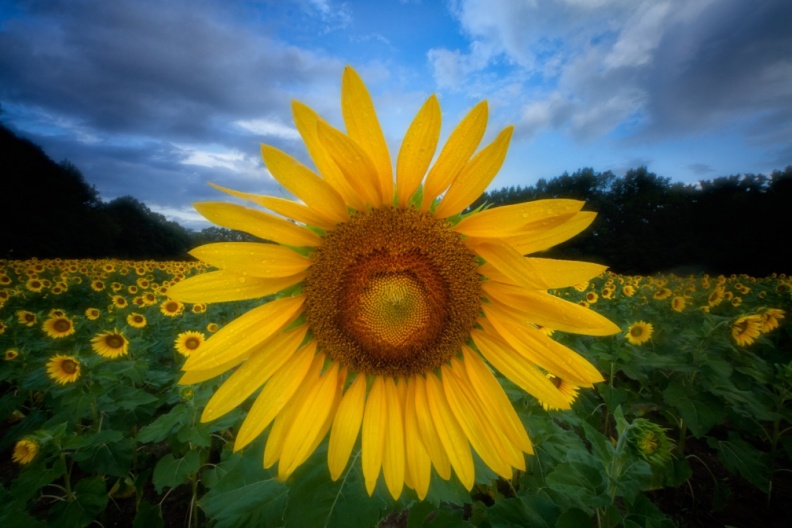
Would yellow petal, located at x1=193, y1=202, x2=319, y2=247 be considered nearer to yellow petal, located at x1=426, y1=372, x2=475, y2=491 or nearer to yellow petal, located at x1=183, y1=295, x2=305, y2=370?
yellow petal, located at x1=183, y1=295, x2=305, y2=370

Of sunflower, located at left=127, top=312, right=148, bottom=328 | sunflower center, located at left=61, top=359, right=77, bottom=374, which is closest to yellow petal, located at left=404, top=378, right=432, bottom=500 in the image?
sunflower center, located at left=61, top=359, right=77, bottom=374

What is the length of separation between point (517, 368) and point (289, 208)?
36.1 inches

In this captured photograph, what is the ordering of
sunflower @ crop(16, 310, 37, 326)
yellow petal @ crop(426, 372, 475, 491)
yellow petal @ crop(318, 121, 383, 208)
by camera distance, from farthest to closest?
sunflower @ crop(16, 310, 37, 326)
yellow petal @ crop(426, 372, 475, 491)
yellow petal @ crop(318, 121, 383, 208)

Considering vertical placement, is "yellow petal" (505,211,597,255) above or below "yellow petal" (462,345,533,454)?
above

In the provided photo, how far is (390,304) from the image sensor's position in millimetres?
1316

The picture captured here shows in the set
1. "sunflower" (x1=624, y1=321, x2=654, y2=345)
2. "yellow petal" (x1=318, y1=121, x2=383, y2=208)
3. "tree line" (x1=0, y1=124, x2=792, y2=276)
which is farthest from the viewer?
"tree line" (x1=0, y1=124, x2=792, y2=276)

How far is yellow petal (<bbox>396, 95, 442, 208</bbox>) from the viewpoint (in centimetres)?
108

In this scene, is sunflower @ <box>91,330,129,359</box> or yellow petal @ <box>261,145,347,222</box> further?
sunflower @ <box>91,330,129,359</box>

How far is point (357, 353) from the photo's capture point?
1361 mm

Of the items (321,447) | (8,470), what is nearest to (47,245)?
(8,470)

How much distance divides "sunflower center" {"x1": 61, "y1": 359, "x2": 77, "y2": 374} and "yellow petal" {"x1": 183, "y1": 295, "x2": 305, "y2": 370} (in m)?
4.08

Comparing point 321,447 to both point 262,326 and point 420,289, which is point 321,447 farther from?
point 420,289

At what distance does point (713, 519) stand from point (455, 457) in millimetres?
4161

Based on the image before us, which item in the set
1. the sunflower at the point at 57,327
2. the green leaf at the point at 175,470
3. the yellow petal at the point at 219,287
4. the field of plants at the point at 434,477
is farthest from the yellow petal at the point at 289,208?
the sunflower at the point at 57,327
